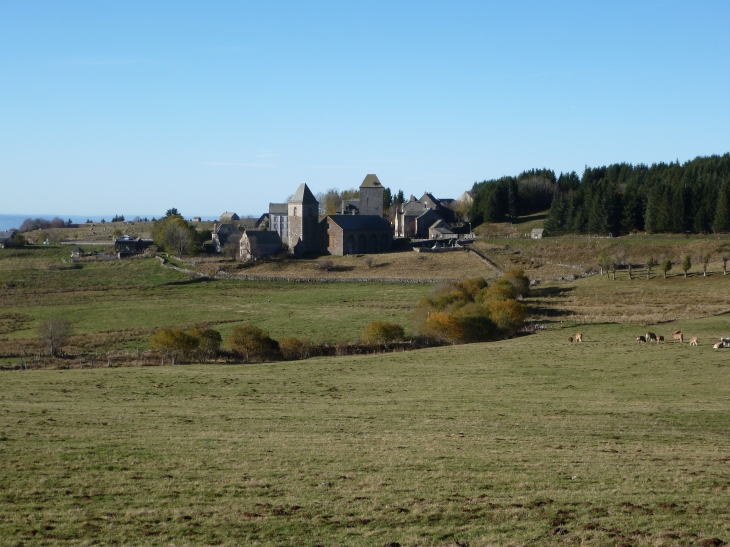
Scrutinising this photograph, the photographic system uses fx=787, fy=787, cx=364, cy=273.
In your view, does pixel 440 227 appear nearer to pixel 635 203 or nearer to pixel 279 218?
pixel 279 218

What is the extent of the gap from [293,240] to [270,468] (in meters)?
87.5

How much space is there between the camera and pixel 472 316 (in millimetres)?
45438

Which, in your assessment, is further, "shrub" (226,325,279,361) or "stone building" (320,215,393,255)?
"stone building" (320,215,393,255)

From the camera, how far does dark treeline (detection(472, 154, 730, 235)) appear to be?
9450 centimetres

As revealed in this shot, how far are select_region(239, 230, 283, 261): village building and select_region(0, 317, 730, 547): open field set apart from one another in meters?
63.9

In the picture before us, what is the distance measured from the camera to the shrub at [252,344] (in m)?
41.0

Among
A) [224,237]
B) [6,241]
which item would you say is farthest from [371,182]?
[6,241]

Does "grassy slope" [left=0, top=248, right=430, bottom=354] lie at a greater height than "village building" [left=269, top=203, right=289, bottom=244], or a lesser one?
lesser

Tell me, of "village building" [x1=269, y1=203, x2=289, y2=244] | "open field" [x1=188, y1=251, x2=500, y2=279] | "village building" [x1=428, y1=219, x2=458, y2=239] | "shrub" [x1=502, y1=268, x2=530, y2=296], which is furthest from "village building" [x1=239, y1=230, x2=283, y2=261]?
"shrub" [x1=502, y1=268, x2=530, y2=296]

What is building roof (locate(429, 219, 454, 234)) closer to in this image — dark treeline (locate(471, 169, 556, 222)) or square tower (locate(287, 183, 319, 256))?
dark treeline (locate(471, 169, 556, 222))

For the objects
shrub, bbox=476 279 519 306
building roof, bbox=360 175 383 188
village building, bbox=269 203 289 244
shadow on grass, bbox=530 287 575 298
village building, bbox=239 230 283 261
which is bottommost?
shadow on grass, bbox=530 287 575 298

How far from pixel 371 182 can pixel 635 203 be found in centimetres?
3898

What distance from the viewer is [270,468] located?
54.8 feet

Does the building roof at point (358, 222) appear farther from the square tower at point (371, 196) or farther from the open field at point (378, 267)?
the square tower at point (371, 196)
